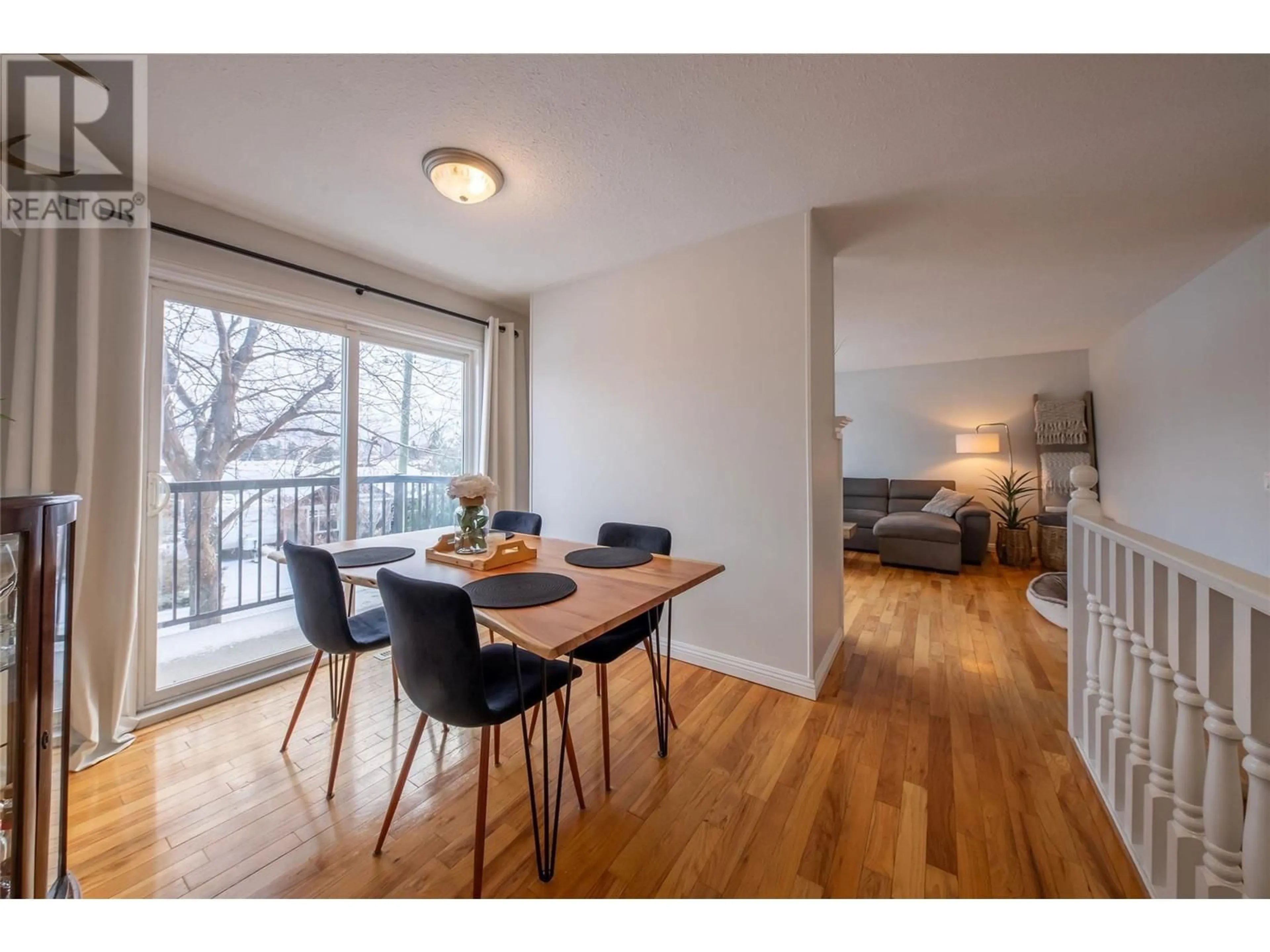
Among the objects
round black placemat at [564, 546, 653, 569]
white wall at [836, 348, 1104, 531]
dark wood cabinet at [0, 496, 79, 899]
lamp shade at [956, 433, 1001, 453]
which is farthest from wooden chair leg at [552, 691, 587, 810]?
lamp shade at [956, 433, 1001, 453]

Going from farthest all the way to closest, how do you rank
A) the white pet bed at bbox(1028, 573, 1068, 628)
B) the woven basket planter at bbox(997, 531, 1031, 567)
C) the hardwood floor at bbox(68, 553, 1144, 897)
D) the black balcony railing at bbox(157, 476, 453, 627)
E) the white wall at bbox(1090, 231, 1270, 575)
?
the woven basket planter at bbox(997, 531, 1031, 567)
the white pet bed at bbox(1028, 573, 1068, 628)
the white wall at bbox(1090, 231, 1270, 575)
the black balcony railing at bbox(157, 476, 453, 627)
the hardwood floor at bbox(68, 553, 1144, 897)

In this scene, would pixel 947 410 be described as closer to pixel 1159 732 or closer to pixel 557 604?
pixel 1159 732

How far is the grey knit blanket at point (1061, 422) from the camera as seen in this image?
4.59 metres

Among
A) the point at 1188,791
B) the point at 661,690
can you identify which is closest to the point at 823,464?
the point at 661,690

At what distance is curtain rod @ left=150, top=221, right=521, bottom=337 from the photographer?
75.6 inches

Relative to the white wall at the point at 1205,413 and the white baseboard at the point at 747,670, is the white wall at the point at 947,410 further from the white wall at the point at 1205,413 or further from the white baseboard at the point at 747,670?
the white baseboard at the point at 747,670

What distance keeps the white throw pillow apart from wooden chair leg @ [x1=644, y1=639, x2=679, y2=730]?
13.9 ft

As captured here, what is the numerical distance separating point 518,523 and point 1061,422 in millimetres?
5770

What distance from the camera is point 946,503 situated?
4781mm

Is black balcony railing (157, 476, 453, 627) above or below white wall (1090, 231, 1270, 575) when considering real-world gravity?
below
